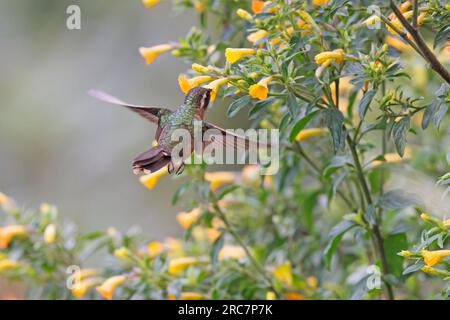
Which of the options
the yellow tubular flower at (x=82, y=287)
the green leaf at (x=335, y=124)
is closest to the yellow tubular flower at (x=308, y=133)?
the green leaf at (x=335, y=124)

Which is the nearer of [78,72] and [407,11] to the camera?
[407,11]

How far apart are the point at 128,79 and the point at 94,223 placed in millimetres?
1091

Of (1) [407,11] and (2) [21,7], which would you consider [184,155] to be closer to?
(1) [407,11]

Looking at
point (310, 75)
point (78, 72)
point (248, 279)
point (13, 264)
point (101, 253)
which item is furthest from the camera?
point (78, 72)

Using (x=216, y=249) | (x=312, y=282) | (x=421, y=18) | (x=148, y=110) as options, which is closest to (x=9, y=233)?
(x=216, y=249)

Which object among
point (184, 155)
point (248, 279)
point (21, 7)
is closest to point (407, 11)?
point (184, 155)

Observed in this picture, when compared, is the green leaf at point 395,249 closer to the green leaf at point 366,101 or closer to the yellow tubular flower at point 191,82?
the green leaf at point 366,101

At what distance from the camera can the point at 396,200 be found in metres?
1.67

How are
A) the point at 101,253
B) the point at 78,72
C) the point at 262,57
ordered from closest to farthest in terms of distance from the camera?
the point at 262,57
the point at 101,253
the point at 78,72

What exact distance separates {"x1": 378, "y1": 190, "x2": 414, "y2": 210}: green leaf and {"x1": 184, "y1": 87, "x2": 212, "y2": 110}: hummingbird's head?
0.56 meters

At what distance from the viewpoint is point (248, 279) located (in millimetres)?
1991

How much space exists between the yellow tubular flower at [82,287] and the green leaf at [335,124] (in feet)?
3.22
